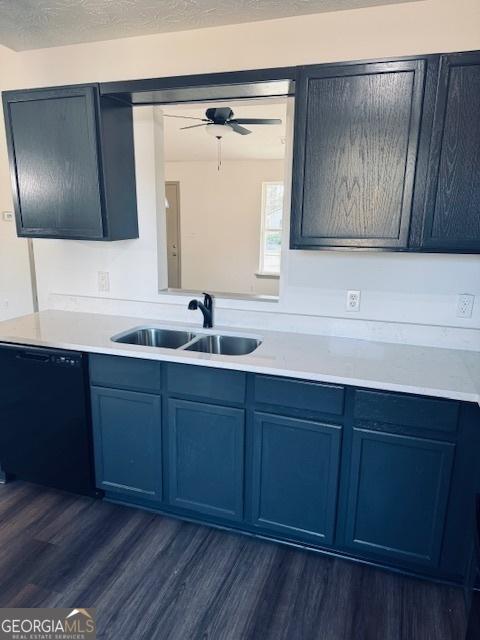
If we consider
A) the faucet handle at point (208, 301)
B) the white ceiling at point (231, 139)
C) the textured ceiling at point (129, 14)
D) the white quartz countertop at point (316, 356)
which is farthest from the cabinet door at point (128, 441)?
the white ceiling at point (231, 139)

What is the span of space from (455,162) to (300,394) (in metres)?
1.14

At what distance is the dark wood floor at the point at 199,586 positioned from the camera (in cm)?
162

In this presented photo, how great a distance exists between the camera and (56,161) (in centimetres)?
229

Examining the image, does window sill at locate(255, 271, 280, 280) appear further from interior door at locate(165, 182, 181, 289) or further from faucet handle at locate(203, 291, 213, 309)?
faucet handle at locate(203, 291, 213, 309)

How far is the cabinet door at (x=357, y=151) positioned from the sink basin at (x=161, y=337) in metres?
0.98

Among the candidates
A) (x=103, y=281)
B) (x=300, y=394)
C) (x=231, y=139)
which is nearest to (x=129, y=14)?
(x=103, y=281)

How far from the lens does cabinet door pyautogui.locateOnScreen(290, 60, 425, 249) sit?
5.69ft

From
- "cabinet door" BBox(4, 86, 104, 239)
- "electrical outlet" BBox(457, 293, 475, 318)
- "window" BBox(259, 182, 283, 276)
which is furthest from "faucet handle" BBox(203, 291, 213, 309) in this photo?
"window" BBox(259, 182, 283, 276)

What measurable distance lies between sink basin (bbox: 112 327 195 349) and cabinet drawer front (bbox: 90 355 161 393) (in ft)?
1.17

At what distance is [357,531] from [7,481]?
1.98 meters

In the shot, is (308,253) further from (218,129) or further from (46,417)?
(218,129)

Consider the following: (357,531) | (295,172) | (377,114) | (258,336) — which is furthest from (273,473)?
(377,114)

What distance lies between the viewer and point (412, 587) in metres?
1.82

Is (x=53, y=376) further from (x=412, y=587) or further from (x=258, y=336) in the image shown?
(x=412, y=587)
